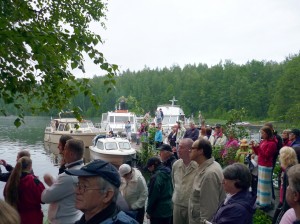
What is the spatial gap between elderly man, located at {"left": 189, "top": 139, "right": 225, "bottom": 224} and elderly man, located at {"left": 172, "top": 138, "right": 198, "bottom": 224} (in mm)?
308

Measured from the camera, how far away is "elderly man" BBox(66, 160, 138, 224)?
9.36ft

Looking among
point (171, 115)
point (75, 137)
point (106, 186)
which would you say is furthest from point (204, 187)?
point (171, 115)

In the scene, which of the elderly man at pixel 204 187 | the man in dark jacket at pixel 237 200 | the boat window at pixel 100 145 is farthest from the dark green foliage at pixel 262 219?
the boat window at pixel 100 145

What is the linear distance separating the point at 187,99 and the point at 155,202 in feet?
328

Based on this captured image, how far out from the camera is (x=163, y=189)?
20.0ft

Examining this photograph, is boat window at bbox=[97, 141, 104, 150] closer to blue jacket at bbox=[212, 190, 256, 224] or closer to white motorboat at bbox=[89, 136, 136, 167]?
white motorboat at bbox=[89, 136, 136, 167]

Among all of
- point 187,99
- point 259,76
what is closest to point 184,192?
point 259,76

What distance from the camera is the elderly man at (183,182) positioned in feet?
18.1

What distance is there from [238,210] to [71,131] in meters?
30.0

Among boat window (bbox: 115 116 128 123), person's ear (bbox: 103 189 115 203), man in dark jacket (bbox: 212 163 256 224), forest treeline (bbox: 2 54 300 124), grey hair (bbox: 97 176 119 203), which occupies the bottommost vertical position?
man in dark jacket (bbox: 212 163 256 224)

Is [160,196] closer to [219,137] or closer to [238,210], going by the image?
[238,210]

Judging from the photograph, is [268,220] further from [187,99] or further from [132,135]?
[187,99]

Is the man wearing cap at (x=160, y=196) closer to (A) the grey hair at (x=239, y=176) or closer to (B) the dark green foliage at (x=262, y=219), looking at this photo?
(B) the dark green foliage at (x=262, y=219)

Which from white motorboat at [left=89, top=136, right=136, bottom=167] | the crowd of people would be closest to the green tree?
the crowd of people
